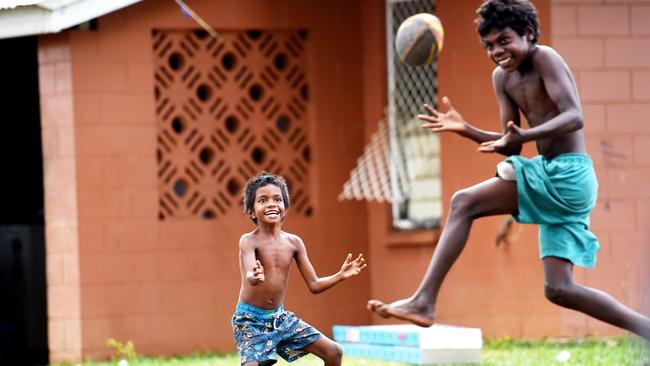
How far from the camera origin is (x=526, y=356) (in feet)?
30.8

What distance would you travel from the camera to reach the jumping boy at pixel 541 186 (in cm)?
629

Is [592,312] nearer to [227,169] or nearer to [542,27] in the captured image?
[542,27]

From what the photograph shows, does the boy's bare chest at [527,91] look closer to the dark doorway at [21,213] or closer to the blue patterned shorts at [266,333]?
the blue patterned shorts at [266,333]

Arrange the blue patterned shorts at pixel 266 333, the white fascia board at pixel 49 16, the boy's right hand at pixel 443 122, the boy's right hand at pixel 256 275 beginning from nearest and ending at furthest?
the boy's right hand at pixel 443 122
the boy's right hand at pixel 256 275
the blue patterned shorts at pixel 266 333
the white fascia board at pixel 49 16

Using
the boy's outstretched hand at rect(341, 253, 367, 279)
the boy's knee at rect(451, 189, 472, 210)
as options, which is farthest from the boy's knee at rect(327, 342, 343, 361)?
the boy's knee at rect(451, 189, 472, 210)

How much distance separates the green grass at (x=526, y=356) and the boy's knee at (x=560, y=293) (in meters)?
1.65

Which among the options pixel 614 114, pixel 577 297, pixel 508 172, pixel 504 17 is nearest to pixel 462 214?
pixel 508 172

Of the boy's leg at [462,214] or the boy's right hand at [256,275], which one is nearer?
the boy's leg at [462,214]

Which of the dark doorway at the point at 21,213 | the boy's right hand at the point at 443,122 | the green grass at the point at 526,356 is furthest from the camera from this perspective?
the dark doorway at the point at 21,213

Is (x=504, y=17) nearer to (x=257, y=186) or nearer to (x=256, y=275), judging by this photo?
(x=257, y=186)

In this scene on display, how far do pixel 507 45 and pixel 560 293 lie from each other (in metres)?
1.18

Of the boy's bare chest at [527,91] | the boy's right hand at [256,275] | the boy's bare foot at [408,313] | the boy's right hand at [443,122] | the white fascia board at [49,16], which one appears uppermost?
the white fascia board at [49,16]

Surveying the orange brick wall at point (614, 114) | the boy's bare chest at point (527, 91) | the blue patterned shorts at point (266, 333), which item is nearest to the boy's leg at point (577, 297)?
the boy's bare chest at point (527, 91)

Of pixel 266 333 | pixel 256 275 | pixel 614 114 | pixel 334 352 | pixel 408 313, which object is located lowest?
pixel 334 352
